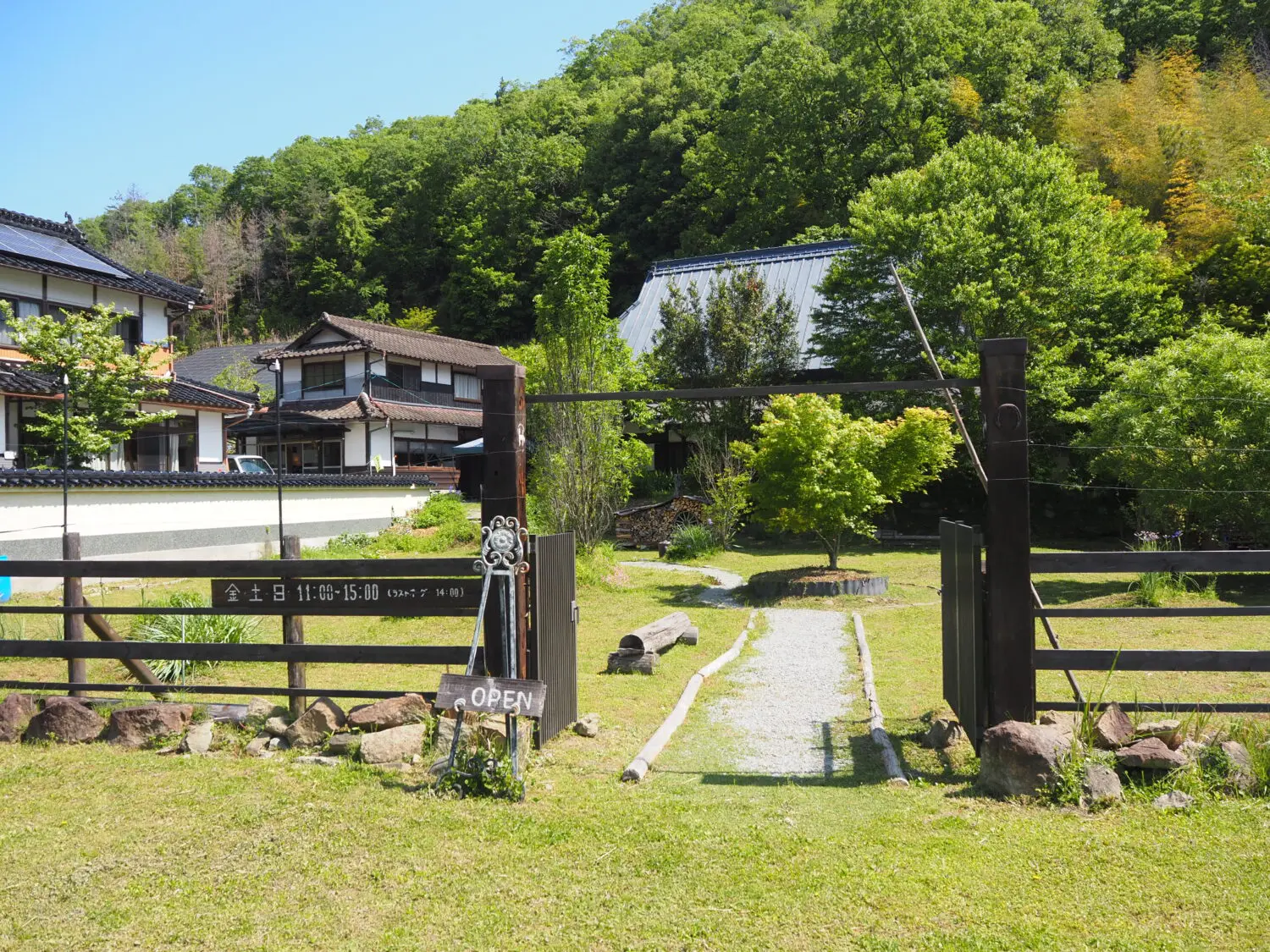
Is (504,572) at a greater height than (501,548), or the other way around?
(501,548)

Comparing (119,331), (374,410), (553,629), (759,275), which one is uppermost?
(759,275)

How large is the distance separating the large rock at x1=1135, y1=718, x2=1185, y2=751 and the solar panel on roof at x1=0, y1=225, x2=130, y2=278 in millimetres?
25512

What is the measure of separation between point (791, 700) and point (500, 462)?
12.6ft

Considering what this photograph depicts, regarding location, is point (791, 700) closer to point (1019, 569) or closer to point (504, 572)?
point (1019, 569)

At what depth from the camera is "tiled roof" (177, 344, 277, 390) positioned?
43.8m

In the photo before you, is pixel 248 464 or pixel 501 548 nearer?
pixel 501 548

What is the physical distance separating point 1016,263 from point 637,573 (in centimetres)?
1266

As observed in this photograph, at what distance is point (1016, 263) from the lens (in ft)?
72.8

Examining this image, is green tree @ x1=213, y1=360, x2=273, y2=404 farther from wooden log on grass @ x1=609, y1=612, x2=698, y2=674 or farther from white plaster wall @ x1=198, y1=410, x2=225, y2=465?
wooden log on grass @ x1=609, y1=612, x2=698, y2=674

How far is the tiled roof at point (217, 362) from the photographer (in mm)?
43844

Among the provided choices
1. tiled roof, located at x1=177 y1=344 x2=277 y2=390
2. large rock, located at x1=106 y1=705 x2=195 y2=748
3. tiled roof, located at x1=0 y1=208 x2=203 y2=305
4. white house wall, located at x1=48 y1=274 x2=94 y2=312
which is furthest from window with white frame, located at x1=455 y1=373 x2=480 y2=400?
large rock, located at x1=106 y1=705 x2=195 y2=748

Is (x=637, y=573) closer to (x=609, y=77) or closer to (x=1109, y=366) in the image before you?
(x=1109, y=366)

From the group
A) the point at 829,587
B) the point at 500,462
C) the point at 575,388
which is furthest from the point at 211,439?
the point at 500,462

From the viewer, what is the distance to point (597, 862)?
437cm
